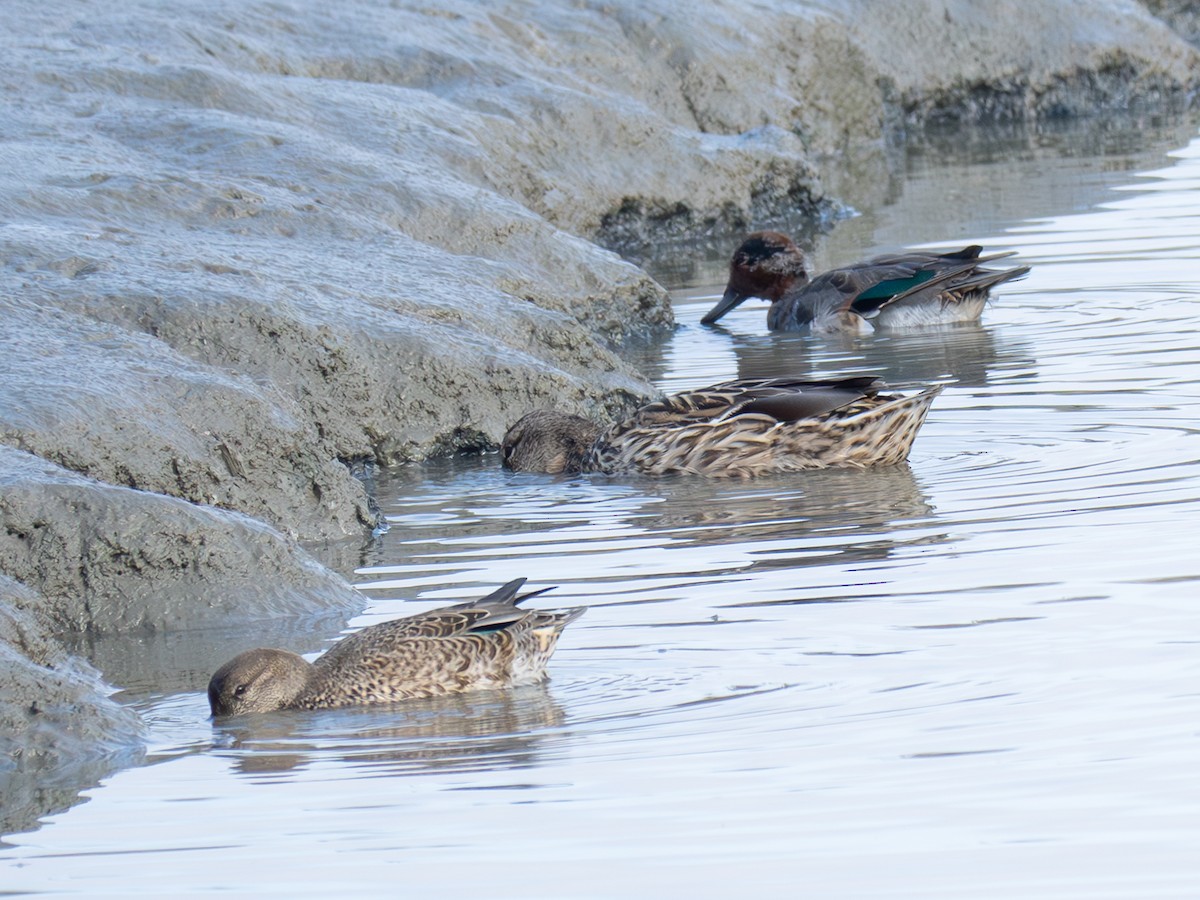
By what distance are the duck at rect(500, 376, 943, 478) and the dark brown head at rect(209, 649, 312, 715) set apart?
12.3 ft

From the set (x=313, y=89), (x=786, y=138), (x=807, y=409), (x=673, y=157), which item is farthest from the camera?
(x=786, y=138)

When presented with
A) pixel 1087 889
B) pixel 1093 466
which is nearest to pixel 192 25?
pixel 1093 466

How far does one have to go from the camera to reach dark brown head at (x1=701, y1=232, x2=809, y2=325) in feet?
50.6

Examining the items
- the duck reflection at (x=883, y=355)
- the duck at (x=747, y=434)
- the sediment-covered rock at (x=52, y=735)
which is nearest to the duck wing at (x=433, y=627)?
the sediment-covered rock at (x=52, y=735)

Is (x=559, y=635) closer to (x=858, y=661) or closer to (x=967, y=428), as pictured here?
(x=858, y=661)

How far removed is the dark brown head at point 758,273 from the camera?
15.4m

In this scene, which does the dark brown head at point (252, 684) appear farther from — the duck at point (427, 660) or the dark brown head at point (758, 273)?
the dark brown head at point (758, 273)

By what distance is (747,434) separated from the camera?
400 inches

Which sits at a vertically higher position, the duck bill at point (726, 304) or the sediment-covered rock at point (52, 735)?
the duck bill at point (726, 304)

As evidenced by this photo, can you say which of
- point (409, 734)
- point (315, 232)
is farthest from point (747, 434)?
point (409, 734)

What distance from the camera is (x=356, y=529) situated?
9180 millimetres

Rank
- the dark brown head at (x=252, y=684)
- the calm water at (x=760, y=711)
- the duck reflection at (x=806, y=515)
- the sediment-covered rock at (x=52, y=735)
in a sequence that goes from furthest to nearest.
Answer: the duck reflection at (x=806, y=515) < the dark brown head at (x=252, y=684) < the sediment-covered rock at (x=52, y=735) < the calm water at (x=760, y=711)

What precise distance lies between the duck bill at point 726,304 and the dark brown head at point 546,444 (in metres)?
4.98

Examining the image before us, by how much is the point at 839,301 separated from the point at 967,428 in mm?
3956
